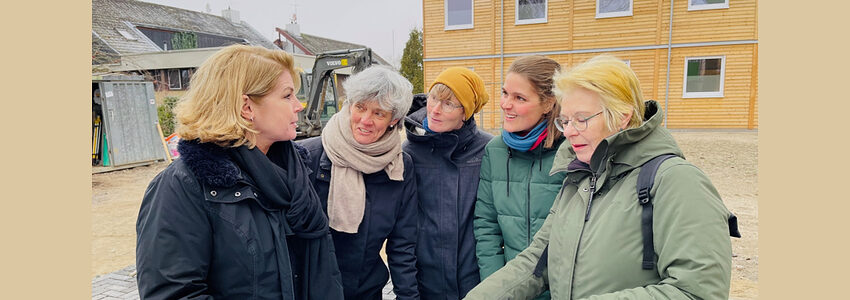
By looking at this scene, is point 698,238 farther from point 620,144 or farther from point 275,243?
point 275,243

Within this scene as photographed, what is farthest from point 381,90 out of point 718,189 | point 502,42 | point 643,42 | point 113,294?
point 643,42

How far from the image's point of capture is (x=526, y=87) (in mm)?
2215

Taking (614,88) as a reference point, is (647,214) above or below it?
below

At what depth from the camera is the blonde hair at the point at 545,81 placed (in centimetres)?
220

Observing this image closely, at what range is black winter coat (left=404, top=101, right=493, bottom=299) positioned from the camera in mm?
2434

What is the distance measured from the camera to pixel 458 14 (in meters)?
18.4

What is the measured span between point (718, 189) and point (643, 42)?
9.63 metres

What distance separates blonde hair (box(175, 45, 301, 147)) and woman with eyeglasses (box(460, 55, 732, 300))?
102 cm

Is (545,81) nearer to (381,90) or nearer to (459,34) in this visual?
(381,90)

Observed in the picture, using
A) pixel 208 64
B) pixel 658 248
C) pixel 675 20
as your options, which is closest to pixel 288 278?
pixel 208 64

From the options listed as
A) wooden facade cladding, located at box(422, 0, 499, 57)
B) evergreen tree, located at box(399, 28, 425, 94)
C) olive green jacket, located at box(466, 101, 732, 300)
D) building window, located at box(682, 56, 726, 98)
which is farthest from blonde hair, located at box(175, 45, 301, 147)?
evergreen tree, located at box(399, 28, 425, 94)

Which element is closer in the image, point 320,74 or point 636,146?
point 636,146

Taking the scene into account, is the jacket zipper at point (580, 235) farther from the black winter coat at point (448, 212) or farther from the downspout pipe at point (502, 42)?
the downspout pipe at point (502, 42)

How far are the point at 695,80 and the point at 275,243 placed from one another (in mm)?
17987
